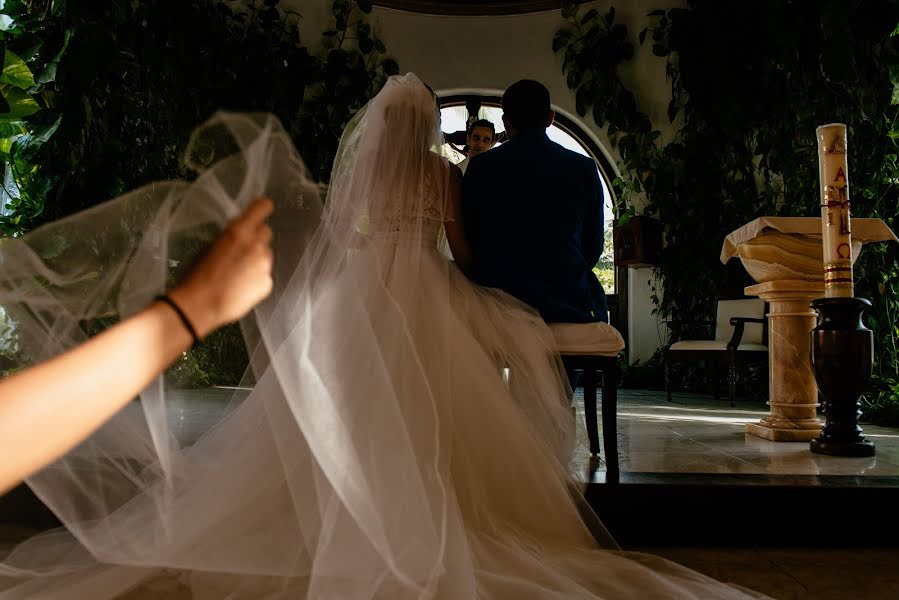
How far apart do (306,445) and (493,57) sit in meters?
6.43

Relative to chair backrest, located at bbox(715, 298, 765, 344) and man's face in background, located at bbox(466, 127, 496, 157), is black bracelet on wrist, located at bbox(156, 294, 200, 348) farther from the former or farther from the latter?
chair backrest, located at bbox(715, 298, 765, 344)

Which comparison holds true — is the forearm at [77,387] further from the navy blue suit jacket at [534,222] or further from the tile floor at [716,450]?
the tile floor at [716,450]

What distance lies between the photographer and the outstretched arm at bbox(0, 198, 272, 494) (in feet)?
1.71

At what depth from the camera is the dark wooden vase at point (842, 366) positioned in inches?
118

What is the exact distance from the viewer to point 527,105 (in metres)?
2.57

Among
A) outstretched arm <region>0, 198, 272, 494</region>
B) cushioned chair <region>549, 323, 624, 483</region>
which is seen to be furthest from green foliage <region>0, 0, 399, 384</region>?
outstretched arm <region>0, 198, 272, 494</region>

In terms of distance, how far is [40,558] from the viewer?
5.63ft

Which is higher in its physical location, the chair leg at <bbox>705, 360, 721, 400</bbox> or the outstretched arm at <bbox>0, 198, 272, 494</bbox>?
the outstretched arm at <bbox>0, 198, 272, 494</bbox>

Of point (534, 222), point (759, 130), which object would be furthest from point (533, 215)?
point (759, 130)

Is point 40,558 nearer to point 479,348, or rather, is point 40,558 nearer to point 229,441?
point 229,441

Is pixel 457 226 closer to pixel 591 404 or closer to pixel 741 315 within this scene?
pixel 591 404

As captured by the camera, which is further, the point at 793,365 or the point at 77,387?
the point at 793,365

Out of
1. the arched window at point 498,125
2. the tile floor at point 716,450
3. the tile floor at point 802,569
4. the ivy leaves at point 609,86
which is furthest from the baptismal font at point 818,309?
the arched window at point 498,125

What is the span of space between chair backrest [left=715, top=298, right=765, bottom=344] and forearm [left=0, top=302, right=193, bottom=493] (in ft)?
18.8
